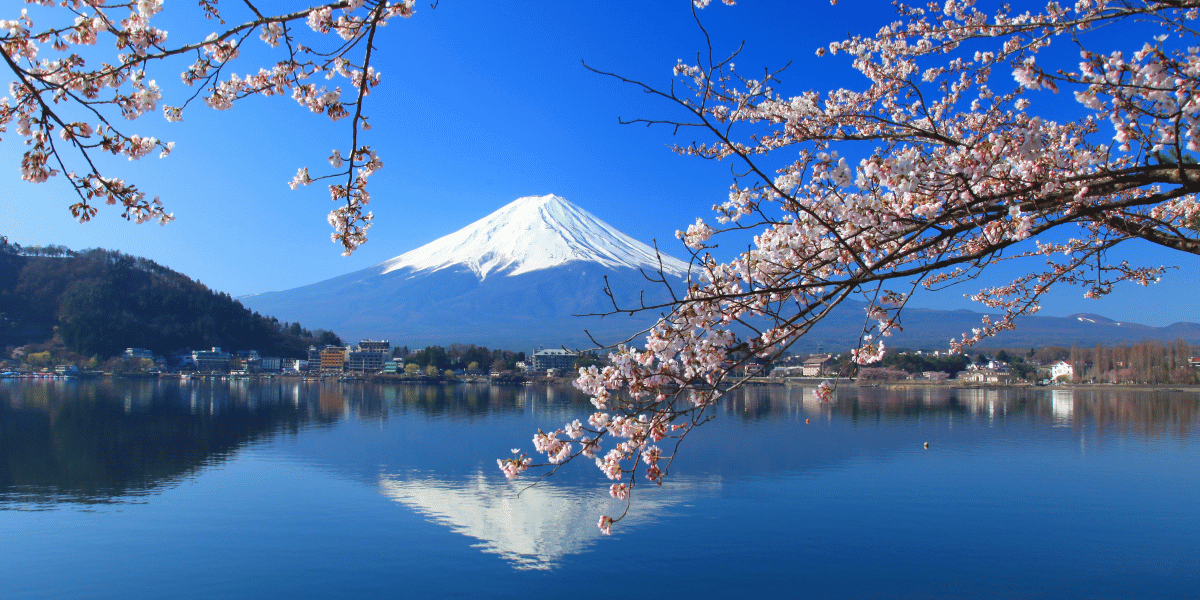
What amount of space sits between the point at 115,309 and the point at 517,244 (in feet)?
267

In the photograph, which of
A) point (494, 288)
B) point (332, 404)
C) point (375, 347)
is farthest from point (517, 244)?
point (332, 404)

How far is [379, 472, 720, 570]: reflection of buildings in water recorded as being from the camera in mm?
7820

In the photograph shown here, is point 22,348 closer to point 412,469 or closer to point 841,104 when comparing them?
point 412,469

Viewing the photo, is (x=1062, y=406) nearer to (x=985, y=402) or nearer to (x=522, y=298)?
(x=985, y=402)

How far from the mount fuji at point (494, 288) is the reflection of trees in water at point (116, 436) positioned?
54302 millimetres

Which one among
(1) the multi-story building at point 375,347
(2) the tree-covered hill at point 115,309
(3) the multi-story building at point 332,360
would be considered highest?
(2) the tree-covered hill at point 115,309

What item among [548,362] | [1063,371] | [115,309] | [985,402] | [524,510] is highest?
[115,309]

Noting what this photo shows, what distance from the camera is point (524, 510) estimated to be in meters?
9.40

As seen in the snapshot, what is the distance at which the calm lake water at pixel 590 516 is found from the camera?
21.9 ft

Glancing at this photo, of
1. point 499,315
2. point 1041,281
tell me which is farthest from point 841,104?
point 499,315

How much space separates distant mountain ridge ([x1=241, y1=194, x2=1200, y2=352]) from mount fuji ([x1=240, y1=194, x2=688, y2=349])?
19 cm

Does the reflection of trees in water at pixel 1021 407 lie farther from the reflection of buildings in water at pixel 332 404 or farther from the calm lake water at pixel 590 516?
the reflection of buildings in water at pixel 332 404

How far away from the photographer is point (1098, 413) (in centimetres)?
2169

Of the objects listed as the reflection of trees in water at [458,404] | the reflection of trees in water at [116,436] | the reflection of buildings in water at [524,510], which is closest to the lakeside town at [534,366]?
the reflection of trees in water at [458,404]
